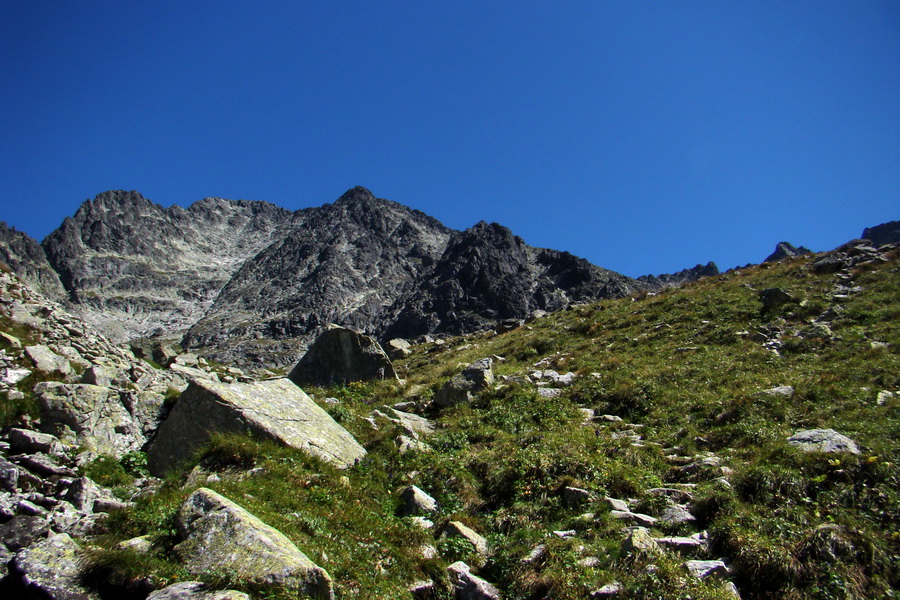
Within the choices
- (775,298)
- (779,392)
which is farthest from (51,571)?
(775,298)

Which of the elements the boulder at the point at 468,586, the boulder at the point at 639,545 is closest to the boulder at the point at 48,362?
the boulder at the point at 468,586

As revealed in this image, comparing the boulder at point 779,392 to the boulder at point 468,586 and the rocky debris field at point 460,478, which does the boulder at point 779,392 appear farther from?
the boulder at point 468,586

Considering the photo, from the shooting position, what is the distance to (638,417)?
15266mm

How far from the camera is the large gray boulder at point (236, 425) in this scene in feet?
33.7

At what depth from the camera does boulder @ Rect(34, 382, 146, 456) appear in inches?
409

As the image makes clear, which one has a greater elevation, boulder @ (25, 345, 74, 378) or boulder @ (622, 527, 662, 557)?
boulder @ (25, 345, 74, 378)

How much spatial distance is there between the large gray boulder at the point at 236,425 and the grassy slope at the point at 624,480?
69 cm

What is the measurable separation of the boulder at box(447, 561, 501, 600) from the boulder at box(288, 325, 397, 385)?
16.2m

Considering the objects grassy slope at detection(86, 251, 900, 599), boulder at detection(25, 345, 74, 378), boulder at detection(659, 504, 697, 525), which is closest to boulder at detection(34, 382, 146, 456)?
boulder at detection(25, 345, 74, 378)

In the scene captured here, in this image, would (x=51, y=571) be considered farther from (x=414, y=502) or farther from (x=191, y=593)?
(x=414, y=502)

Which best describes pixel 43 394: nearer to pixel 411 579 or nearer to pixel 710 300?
pixel 411 579

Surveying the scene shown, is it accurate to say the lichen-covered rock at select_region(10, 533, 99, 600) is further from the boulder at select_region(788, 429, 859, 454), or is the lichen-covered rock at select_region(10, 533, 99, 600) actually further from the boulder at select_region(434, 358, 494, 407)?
the boulder at select_region(788, 429, 859, 454)

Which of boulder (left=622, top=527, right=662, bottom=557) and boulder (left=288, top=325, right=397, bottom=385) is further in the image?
boulder (left=288, top=325, right=397, bottom=385)

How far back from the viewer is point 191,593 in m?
5.32
